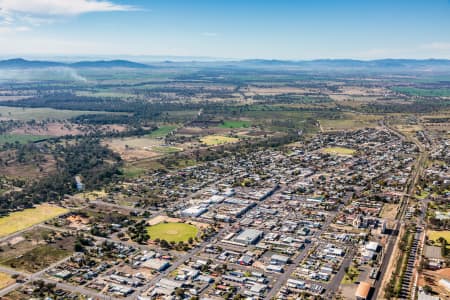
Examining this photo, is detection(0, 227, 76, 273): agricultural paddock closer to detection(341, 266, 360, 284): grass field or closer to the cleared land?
detection(341, 266, 360, 284): grass field

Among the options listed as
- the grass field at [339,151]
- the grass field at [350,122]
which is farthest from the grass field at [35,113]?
the grass field at [339,151]

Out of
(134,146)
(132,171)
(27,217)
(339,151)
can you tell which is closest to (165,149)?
(134,146)

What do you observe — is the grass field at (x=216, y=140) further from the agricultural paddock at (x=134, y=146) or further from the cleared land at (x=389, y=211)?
the cleared land at (x=389, y=211)

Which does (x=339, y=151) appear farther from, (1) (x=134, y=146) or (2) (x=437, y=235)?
(2) (x=437, y=235)

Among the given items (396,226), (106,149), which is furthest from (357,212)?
(106,149)

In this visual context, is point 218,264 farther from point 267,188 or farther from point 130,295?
point 267,188

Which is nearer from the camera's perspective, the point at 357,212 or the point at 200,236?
the point at 200,236
